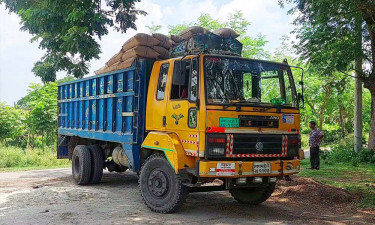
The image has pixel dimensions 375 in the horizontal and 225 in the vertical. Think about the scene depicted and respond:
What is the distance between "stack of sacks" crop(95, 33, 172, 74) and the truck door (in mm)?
1076

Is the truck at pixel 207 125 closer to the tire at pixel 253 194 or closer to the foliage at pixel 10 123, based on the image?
the tire at pixel 253 194

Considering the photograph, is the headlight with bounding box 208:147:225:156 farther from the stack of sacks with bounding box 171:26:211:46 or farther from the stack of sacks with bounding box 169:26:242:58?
the stack of sacks with bounding box 171:26:211:46

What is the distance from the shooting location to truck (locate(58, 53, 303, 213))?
586 centimetres

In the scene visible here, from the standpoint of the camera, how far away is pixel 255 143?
6.12 metres

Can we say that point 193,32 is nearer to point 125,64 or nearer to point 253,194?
point 125,64

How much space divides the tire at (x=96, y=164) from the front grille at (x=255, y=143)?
180 inches

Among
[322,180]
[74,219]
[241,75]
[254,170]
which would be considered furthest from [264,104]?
[322,180]

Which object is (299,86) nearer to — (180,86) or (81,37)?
(180,86)


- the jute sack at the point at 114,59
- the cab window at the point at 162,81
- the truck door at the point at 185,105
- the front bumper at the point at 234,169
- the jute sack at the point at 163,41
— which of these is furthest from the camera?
the jute sack at the point at 114,59

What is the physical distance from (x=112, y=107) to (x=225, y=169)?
3.39m

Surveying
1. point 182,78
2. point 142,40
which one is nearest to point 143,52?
point 142,40

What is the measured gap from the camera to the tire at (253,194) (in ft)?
23.4

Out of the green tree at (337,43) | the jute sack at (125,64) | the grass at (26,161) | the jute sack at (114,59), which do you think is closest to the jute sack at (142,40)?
the jute sack at (125,64)

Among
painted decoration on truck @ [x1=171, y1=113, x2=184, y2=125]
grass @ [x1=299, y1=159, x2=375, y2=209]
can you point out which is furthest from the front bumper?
grass @ [x1=299, y1=159, x2=375, y2=209]
